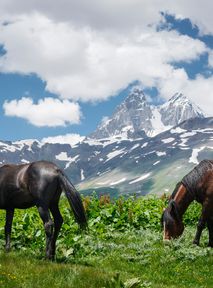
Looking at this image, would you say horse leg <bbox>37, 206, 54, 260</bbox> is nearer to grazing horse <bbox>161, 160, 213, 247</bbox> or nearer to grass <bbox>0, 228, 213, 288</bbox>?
grass <bbox>0, 228, 213, 288</bbox>

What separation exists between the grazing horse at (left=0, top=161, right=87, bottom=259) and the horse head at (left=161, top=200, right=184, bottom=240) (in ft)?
14.9

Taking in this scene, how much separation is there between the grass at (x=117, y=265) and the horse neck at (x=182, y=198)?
4.05 ft

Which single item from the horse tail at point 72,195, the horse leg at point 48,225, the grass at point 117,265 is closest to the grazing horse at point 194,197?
the grass at point 117,265

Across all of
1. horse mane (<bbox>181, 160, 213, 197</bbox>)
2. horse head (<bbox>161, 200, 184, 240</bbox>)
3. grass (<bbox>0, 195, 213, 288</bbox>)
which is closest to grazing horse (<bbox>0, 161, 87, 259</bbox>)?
grass (<bbox>0, 195, 213, 288</bbox>)

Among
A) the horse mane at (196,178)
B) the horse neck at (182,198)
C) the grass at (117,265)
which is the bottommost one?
the grass at (117,265)

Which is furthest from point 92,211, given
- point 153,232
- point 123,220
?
point 153,232

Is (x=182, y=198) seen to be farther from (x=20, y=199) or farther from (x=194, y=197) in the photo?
(x=20, y=199)

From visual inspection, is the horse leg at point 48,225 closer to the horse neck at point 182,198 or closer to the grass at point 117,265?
the grass at point 117,265

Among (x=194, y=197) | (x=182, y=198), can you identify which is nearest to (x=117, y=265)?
(x=182, y=198)

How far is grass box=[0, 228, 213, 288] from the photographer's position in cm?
1120

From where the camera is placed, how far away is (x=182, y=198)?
1850 cm

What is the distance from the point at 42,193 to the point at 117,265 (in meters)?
3.33

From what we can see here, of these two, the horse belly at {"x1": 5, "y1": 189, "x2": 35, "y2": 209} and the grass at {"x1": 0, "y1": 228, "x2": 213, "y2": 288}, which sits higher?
the horse belly at {"x1": 5, "y1": 189, "x2": 35, "y2": 209}

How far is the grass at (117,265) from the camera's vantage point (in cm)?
1120
